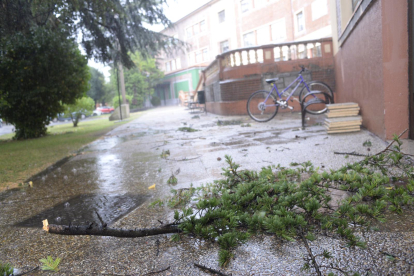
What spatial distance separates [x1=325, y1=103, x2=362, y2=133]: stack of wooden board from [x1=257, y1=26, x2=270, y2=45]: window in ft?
85.8

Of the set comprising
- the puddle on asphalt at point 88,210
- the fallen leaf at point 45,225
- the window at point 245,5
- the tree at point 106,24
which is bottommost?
the puddle on asphalt at point 88,210

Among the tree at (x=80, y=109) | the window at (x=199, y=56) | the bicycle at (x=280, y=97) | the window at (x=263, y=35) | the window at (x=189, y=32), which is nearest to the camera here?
the bicycle at (x=280, y=97)

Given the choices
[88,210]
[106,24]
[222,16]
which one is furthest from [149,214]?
[222,16]

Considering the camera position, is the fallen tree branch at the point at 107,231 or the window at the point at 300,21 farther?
the window at the point at 300,21

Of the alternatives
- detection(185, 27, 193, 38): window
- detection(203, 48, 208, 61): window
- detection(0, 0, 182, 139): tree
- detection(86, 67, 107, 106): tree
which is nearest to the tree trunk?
detection(0, 0, 182, 139): tree

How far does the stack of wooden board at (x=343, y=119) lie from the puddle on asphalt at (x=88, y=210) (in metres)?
4.09

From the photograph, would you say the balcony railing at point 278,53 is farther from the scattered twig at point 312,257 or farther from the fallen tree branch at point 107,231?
the scattered twig at point 312,257

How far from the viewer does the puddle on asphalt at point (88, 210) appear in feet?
9.14

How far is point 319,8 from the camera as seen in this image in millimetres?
22516

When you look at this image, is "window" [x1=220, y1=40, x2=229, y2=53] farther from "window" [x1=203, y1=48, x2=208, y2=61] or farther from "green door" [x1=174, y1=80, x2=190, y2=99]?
"green door" [x1=174, y1=80, x2=190, y2=99]

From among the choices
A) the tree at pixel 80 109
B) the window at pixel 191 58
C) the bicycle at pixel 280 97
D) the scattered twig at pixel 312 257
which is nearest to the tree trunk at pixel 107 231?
the scattered twig at pixel 312 257

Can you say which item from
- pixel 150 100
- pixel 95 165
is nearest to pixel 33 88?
pixel 95 165

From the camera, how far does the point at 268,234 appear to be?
2.16 m

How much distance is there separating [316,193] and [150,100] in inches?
1917
